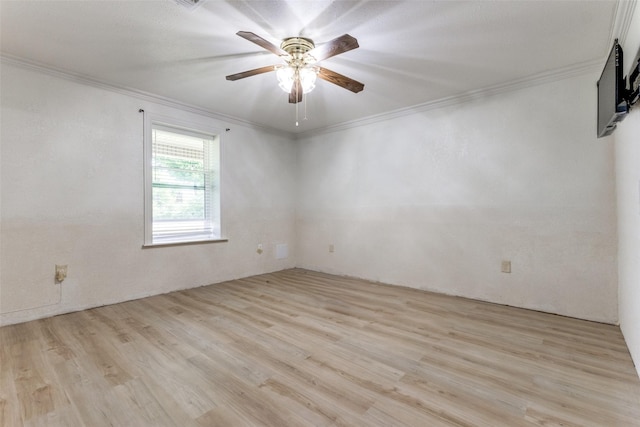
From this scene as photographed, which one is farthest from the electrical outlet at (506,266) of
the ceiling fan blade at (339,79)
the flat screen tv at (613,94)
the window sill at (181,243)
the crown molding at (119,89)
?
the crown molding at (119,89)

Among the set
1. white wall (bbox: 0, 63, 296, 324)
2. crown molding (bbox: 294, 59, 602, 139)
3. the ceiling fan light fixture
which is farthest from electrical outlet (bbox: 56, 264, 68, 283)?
crown molding (bbox: 294, 59, 602, 139)

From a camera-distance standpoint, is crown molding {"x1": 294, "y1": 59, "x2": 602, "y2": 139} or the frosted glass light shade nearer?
the frosted glass light shade

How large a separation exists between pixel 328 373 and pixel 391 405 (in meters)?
0.43

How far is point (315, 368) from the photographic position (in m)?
1.81

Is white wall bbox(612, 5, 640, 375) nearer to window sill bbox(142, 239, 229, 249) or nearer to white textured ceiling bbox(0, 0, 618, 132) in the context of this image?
white textured ceiling bbox(0, 0, 618, 132)

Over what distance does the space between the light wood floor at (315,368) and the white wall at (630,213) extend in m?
0.22

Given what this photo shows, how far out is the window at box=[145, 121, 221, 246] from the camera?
343cm

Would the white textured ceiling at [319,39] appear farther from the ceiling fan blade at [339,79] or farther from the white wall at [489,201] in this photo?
the white wall at [489,201]

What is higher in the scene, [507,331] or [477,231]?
[477,231]

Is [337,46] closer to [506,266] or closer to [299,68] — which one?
[299,68]

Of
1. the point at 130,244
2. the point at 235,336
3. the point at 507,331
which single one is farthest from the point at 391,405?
the point at 130,244

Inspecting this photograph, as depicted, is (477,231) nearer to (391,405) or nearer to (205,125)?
(391,405)

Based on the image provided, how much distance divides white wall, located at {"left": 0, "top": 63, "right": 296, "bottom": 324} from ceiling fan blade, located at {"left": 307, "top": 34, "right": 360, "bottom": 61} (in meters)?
2.33

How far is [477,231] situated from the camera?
10.6 feet
